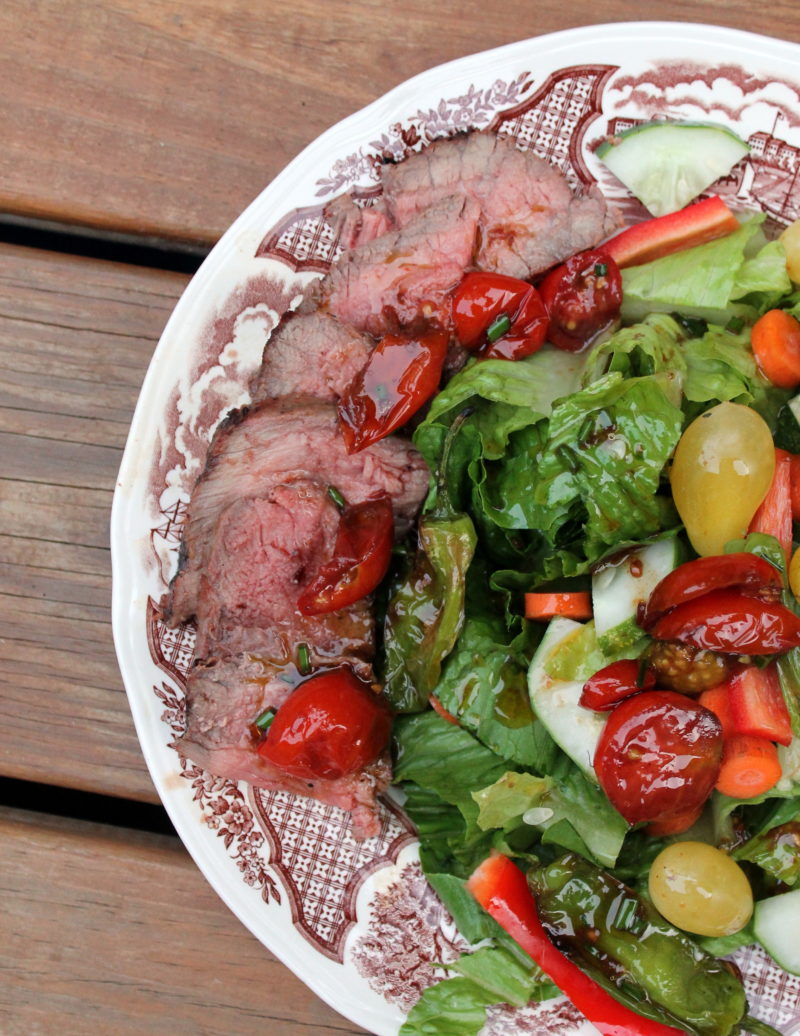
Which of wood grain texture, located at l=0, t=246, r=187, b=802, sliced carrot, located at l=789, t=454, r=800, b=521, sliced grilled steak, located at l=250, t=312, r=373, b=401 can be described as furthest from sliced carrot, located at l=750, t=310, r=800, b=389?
wood grain texture, located at l=0, t=246, r=187, b=802

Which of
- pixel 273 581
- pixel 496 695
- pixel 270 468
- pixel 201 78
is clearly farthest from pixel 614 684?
pixel 201 78

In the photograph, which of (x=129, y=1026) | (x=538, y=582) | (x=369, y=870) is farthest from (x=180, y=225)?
(x=129, y=1026)

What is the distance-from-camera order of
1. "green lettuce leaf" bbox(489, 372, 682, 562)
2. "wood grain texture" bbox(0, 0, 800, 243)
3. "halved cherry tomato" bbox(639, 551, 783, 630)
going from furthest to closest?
"wood grain texture" bbox(0, 0, 800, 243) < "green lettuce leaf" bbox(489, 372, 682, 562) < "halved cherry tomato" bbox(639, 551, 783, 630)

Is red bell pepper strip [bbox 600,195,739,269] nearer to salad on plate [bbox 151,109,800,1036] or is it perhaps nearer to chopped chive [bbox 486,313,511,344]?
salad on plate [bbox 151,109,800,1036]

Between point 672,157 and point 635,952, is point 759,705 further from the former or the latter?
point 672,157

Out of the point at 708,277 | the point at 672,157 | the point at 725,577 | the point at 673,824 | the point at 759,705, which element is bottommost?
the point at 673,824

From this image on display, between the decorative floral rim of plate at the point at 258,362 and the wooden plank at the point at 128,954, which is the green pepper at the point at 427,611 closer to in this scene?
the decorative floral rim of plate at the point at 258,362

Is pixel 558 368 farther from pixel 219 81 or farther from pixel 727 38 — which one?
pixel 219 81
